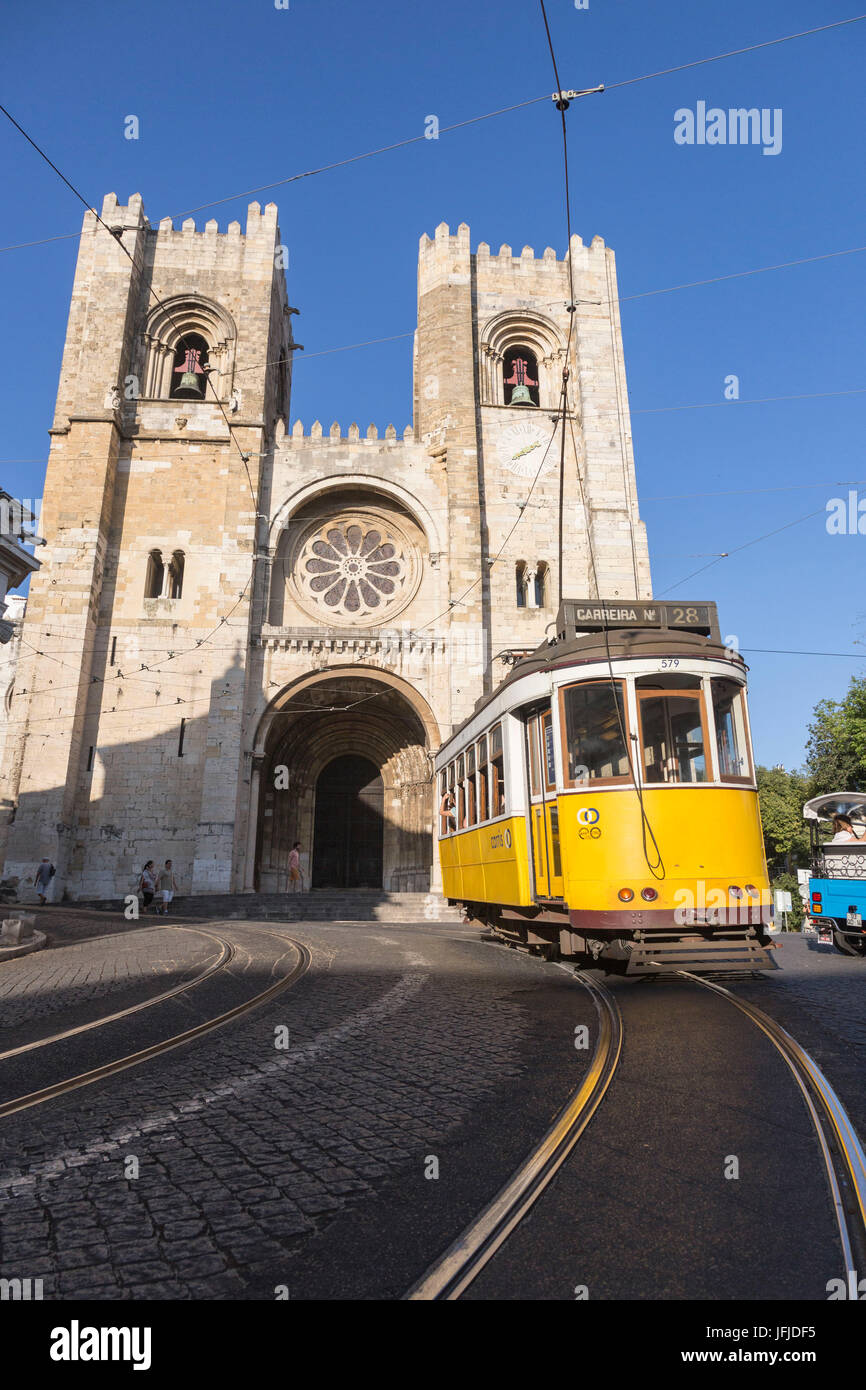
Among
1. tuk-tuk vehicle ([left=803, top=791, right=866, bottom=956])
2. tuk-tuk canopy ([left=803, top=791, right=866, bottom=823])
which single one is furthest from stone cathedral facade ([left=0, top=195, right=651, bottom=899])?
tuk-tuk vehicle ([left=803, top=791, right=866, bottom=956])

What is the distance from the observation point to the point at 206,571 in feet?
68.4

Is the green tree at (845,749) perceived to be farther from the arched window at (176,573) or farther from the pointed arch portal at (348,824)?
the arched window at (176,573)

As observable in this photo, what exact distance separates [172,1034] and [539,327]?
80.9 feet

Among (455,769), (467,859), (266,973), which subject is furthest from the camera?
(455,769)

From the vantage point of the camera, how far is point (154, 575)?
832 inches

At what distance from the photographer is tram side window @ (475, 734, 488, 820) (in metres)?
8.77

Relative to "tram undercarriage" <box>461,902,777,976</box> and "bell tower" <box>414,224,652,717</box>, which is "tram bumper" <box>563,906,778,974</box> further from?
"bell tower" <box>414,224,652,717</box>

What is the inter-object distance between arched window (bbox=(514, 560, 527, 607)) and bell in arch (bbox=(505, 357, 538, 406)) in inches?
215

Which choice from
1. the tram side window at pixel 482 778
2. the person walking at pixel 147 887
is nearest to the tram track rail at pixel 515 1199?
the tram side window at pixel 482 778

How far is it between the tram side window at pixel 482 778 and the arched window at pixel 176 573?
14.6 m

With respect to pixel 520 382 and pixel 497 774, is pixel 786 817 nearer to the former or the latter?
pixel 520 382

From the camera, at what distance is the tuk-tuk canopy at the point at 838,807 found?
11352mm
